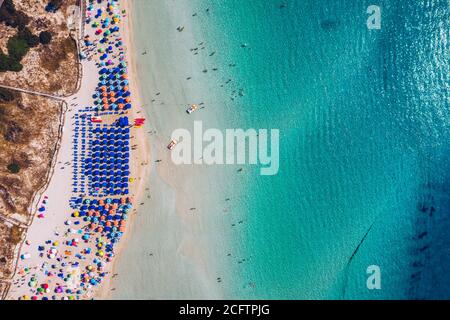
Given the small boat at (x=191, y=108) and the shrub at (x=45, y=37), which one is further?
the small boat at (x=191, y=108)

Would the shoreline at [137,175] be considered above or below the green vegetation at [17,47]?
below

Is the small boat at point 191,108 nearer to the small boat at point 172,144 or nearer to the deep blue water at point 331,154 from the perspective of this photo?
the deep blue water at point 331,154

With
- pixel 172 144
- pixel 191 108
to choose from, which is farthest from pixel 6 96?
pixel 191 108

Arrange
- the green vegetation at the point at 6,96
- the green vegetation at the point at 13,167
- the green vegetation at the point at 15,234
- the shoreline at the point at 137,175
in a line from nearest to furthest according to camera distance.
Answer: the green vegetation at the point at 6,96
the green vegetation at the point at 13,167
the green vegetation at the point at 15,234
the shoreline at the point at 137,175

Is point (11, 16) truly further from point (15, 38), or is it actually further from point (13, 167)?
point (13, 167)

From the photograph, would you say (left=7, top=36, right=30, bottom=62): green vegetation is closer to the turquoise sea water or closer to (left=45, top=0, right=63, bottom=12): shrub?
(left=45, top=0, right=63, bottom=12): shrub

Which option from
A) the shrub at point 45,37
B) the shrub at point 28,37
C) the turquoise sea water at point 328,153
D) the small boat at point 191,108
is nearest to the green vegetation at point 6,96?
the shrub at point 28,37
